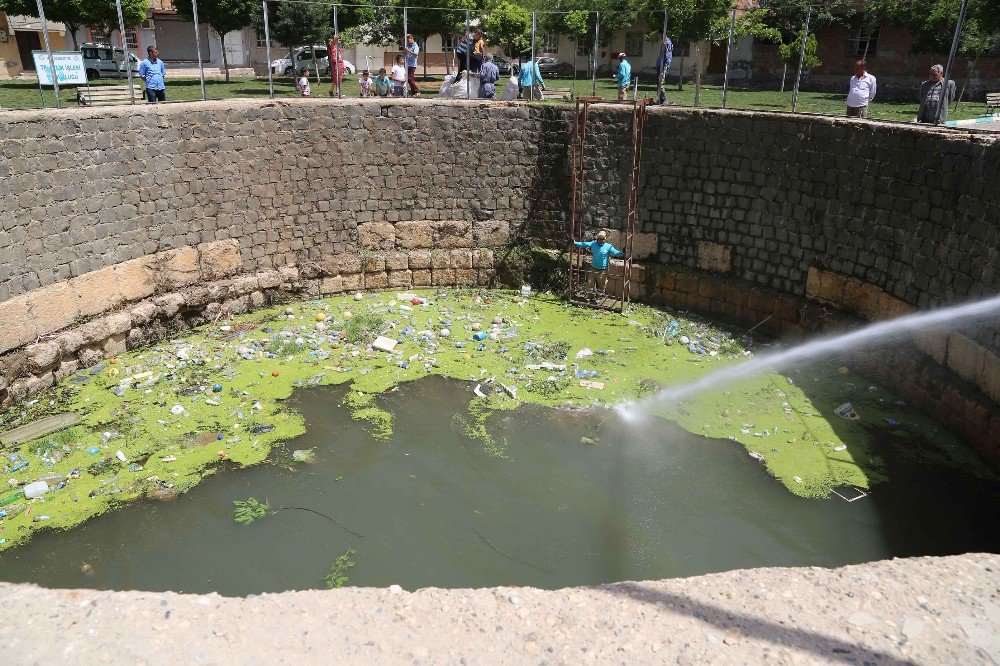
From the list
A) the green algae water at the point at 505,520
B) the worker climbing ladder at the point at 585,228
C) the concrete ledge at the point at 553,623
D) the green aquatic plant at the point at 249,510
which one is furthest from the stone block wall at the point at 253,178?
the concrete ledge at the point at 553,623

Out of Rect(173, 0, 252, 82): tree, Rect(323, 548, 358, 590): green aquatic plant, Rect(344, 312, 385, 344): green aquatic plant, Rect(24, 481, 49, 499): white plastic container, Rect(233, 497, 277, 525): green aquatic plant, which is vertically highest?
Rect(173, 0, 252, 82): tree

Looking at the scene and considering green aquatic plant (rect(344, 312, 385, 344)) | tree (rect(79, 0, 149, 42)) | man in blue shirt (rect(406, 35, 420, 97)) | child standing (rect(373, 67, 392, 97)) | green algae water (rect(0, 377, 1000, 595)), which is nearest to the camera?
green algae water (rect(0, 377, 1000, 595))

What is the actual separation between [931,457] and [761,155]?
4.65m

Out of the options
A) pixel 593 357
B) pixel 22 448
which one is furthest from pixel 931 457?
pixel 22 448

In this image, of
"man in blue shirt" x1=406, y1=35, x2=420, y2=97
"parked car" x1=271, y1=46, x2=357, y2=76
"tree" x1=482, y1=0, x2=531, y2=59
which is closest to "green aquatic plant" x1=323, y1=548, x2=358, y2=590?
"man in blue shirt" x1=406, y1=35, x2=420, y2=97

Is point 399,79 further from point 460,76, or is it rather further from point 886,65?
point 886,65

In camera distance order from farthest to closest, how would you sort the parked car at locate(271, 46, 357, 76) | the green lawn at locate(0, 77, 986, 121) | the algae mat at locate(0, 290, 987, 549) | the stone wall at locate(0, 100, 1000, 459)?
the parked car at locate(271, 46, 357, 76) < the green lawn at locate(0, 77, 986, 121) < the stone wall at locate(0, 100, 1000, 459) < the algae mat at locate(0, 290, 987, 549)

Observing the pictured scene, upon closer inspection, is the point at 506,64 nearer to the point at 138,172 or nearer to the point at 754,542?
the point at 138,172

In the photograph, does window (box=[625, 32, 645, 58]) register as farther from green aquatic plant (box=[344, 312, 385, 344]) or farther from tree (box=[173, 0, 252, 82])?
green aquatic plant (box=[344, 312, 385, 344])

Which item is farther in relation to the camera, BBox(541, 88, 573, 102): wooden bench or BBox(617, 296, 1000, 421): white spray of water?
BBox(541, 88, 573, 102): wooden bench

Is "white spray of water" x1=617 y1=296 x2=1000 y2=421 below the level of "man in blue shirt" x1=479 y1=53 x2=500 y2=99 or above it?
below

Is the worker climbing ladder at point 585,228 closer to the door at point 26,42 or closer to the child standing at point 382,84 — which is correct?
the child standing at point 382,84

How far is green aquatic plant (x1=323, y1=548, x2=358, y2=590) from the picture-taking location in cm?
602

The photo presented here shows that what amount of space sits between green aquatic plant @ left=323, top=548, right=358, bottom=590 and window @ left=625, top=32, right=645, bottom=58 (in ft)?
73.3
